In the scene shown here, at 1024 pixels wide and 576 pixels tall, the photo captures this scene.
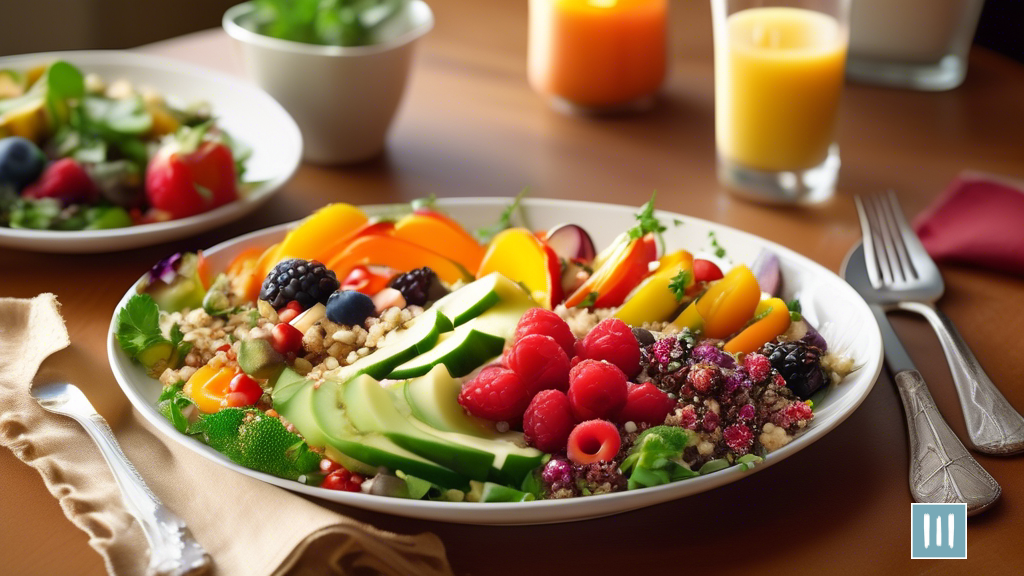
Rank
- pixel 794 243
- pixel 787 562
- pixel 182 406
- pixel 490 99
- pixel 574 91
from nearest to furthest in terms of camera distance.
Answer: pixel 787 562
pixel 182 406
pixel 794 243
pixel 574 91
pixel 490 99

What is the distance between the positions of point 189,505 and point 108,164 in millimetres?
805

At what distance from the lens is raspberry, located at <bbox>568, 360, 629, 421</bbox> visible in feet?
3.00

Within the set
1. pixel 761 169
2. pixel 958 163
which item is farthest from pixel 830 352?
pixel 958 163

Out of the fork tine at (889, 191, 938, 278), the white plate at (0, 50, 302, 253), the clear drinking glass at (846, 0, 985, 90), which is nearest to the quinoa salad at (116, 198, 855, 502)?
the white plate at (0, 50, 302, 253)

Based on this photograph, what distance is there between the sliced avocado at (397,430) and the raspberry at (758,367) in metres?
0.28

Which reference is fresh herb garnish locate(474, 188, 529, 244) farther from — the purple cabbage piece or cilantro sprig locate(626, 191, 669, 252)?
the purple cabbage piece

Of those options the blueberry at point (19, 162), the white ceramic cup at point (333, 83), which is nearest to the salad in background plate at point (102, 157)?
the blueberry at point (19, 162)

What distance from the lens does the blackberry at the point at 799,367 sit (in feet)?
3.33

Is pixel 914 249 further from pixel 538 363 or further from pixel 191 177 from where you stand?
pixel 191 177

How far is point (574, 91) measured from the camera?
1958mm

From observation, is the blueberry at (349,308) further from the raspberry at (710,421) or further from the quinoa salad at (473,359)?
the raspberry at (710,421)

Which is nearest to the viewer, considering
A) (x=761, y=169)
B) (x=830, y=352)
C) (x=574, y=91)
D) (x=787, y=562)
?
(x=787, y=562)

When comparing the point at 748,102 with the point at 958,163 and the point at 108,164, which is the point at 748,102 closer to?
the point at 958,163

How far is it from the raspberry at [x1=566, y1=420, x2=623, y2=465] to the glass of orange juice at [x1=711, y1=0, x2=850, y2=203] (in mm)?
877
